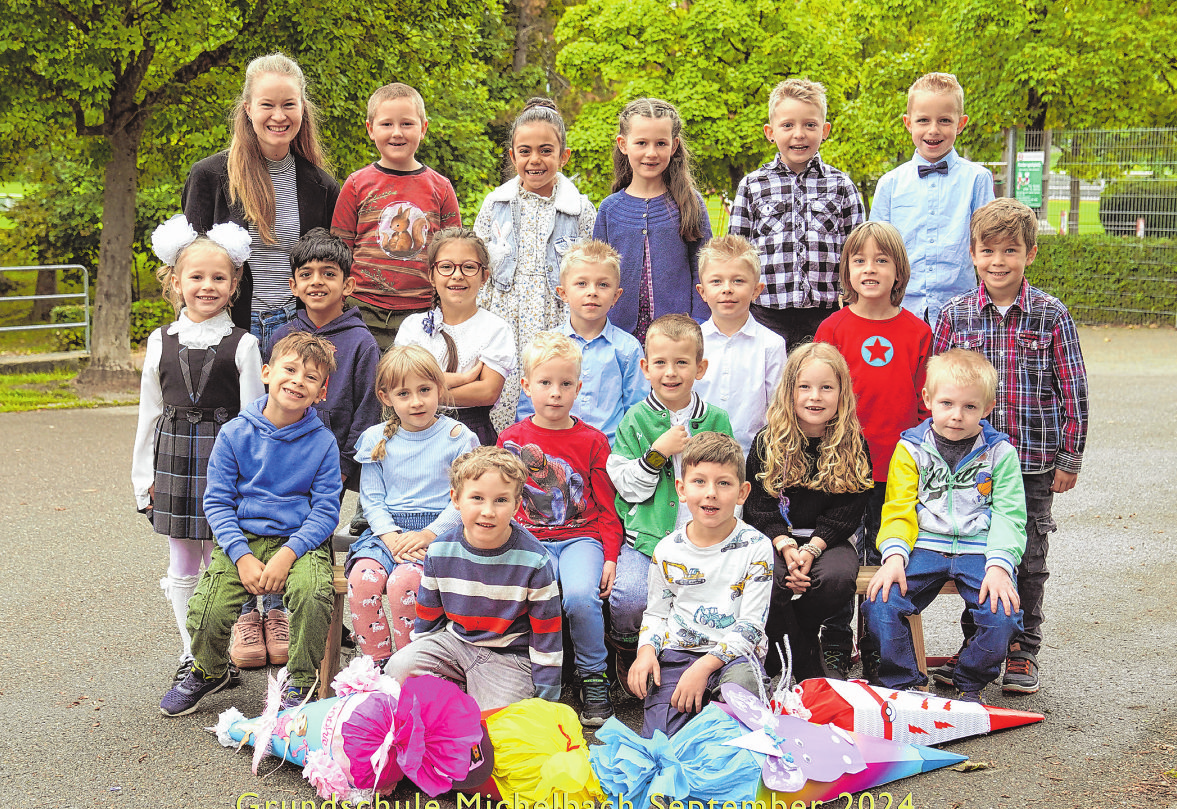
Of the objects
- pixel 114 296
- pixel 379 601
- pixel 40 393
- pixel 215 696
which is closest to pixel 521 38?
pixel 114 296

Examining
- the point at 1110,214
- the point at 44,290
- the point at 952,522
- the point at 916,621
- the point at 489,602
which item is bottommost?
the point at 916,621

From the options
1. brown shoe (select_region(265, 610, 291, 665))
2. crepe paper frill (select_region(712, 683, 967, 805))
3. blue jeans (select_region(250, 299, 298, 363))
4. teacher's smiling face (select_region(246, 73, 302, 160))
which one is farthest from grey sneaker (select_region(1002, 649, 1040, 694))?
teacher's smiling face (select_region(246, 73, 302, 160))

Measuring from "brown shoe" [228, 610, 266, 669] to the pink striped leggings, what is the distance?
30.7 inches

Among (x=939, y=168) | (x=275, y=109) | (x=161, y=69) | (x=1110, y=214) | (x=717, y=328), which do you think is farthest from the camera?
(x=1110, y=214)

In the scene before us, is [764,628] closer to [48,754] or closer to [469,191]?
[48,754]

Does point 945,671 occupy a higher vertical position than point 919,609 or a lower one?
lower

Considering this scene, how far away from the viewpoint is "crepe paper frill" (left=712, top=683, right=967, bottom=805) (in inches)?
131

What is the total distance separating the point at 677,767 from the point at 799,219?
270 centimetres

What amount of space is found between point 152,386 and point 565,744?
2.22m

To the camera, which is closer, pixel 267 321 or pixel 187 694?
pixel 187 694

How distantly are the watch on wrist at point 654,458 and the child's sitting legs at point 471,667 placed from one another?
2.80 ft

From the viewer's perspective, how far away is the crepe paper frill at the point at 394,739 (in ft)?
11.0

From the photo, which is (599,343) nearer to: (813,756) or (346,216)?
(346,216)

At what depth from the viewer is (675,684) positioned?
3787mm
